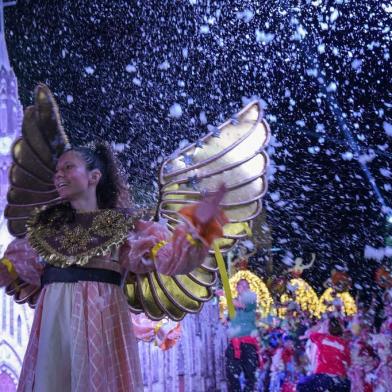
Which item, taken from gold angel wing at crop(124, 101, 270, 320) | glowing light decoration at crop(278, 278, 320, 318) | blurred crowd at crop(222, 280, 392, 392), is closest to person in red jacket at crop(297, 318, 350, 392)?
blurred crowd at crop(222, 280, 392, 392)

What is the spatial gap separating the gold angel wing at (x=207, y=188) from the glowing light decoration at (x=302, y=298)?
5983mm

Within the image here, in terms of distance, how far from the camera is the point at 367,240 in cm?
950

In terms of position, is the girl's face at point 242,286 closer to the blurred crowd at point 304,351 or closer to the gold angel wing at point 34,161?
the blurred crowd at point 304,351

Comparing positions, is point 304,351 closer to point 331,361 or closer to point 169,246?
point 331,361

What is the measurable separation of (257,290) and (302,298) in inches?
55.4

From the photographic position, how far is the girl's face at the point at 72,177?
2264 millimetres

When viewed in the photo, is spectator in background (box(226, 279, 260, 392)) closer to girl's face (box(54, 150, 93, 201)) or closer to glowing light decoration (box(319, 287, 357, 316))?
glowing light decoration (box(319, 287, 357, 316))

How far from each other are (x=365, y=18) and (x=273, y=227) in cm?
449

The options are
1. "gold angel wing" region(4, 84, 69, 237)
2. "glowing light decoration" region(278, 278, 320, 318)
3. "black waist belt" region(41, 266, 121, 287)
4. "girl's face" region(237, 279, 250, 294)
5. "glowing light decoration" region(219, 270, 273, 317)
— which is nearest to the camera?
"black waist belt" region(41, 266, 121, 287)

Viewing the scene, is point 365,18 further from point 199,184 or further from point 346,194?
point 346,194

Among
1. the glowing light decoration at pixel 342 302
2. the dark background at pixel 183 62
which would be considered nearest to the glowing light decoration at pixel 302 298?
the glowing light decoration at pixel 342 302

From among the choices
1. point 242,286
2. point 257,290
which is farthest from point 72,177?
point 257,290

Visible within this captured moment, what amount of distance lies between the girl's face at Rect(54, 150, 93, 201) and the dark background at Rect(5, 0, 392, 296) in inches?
106

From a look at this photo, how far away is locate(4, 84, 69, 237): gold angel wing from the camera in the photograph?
244cm
